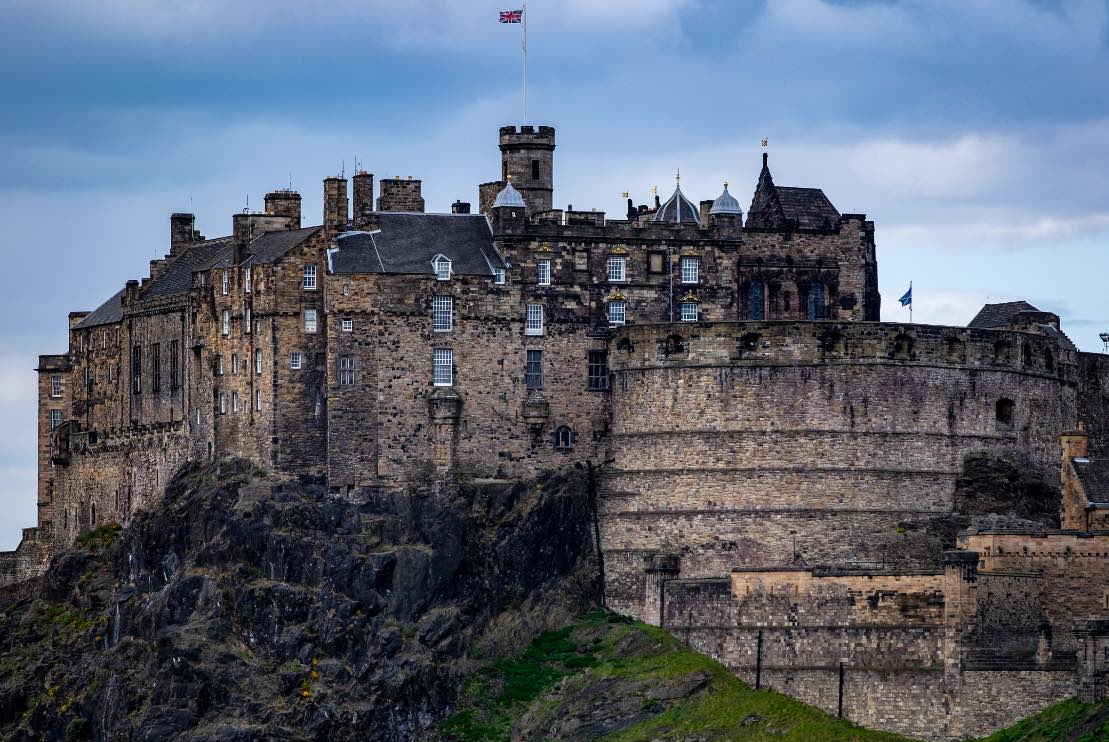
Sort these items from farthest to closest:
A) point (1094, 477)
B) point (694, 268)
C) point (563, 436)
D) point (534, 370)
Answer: point (694, 268)
point (534, 370)
point (563, 436)
point (1094, 477)

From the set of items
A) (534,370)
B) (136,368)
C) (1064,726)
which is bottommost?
(1064,726)

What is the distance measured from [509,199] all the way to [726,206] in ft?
30.8

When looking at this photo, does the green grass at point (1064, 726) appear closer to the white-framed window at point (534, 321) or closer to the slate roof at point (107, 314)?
the white-framed window at point (534, 321)

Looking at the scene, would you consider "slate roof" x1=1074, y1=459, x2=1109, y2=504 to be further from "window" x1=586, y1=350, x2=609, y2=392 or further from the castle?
"window" x1=586, y1=350, x2=609, y2=392

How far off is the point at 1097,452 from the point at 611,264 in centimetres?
2248

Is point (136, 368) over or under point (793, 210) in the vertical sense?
under

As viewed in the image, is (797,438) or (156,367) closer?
(797,438)

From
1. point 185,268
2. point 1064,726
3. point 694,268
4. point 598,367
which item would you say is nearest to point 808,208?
point 694,268

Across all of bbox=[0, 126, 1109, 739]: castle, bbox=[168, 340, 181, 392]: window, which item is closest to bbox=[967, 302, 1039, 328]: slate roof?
bbox=[0, 126, 1109, 739]: castle

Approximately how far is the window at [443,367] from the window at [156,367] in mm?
17646

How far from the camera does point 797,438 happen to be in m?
131

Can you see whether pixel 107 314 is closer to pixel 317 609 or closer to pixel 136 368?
pixel 136 368

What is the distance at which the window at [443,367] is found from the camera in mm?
134500

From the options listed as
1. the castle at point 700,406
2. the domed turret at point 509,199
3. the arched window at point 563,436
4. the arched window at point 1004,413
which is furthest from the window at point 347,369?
the arched window at point 1004,413
